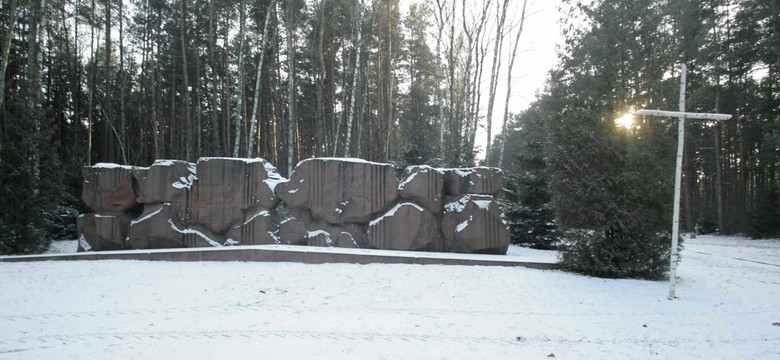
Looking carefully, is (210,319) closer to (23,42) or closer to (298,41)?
(23,42)

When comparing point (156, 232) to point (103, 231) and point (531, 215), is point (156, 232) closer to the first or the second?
point (103, 231)

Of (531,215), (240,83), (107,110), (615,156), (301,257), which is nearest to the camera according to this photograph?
(615,156)

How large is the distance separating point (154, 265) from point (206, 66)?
19.2 metres

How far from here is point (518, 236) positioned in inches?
451

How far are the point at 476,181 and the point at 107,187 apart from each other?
7.86 m

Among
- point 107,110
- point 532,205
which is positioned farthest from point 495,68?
point 107,110

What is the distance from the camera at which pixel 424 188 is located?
333 inches

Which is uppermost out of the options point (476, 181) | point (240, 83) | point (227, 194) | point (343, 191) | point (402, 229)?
point (240, 83)

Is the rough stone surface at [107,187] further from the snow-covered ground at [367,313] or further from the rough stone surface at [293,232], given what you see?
the rough stone surface at [293,232]

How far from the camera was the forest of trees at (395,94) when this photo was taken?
22.9 ft

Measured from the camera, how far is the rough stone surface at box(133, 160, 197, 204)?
8.62 metres

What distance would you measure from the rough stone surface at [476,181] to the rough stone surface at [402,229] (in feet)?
2.89

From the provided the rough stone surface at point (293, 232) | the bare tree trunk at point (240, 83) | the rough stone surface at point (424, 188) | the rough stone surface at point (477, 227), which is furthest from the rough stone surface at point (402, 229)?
the bare tree trunk at point (240, 83)

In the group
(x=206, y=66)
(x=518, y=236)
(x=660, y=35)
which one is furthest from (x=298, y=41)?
(x=660, y=35)
